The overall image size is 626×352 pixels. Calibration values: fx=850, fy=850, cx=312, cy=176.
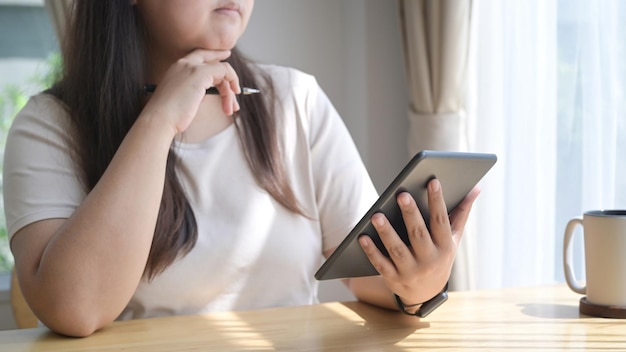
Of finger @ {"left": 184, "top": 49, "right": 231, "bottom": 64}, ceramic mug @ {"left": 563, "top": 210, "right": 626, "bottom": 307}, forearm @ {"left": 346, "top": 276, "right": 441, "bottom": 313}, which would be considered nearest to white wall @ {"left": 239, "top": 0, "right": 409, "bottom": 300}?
finger @ {"left": 184, "top": 49, "right": 231, "bottom": 64}

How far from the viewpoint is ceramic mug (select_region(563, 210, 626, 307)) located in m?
1.26

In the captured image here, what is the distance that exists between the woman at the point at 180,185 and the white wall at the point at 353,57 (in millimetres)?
1281

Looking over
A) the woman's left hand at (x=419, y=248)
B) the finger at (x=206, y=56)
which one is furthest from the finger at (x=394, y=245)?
the finger at (x=206, y=56)

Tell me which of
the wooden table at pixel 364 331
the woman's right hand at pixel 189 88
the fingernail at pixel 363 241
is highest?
the woman's right hand at pixel 189 88

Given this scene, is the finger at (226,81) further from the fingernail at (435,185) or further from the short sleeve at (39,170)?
the fingernail at (435,185)

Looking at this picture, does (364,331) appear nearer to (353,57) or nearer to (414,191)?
(414,191)

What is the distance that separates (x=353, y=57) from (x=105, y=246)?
6.39ft

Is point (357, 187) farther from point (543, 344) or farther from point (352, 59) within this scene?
point (352, 59)

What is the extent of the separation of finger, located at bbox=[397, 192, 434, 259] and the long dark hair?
0.45m

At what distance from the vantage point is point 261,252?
1603 mm

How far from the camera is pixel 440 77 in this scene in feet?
8.45

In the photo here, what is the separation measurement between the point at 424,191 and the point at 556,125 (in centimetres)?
105

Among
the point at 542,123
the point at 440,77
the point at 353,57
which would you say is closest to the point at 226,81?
the point at 542,123

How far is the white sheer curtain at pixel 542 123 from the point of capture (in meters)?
1.95
